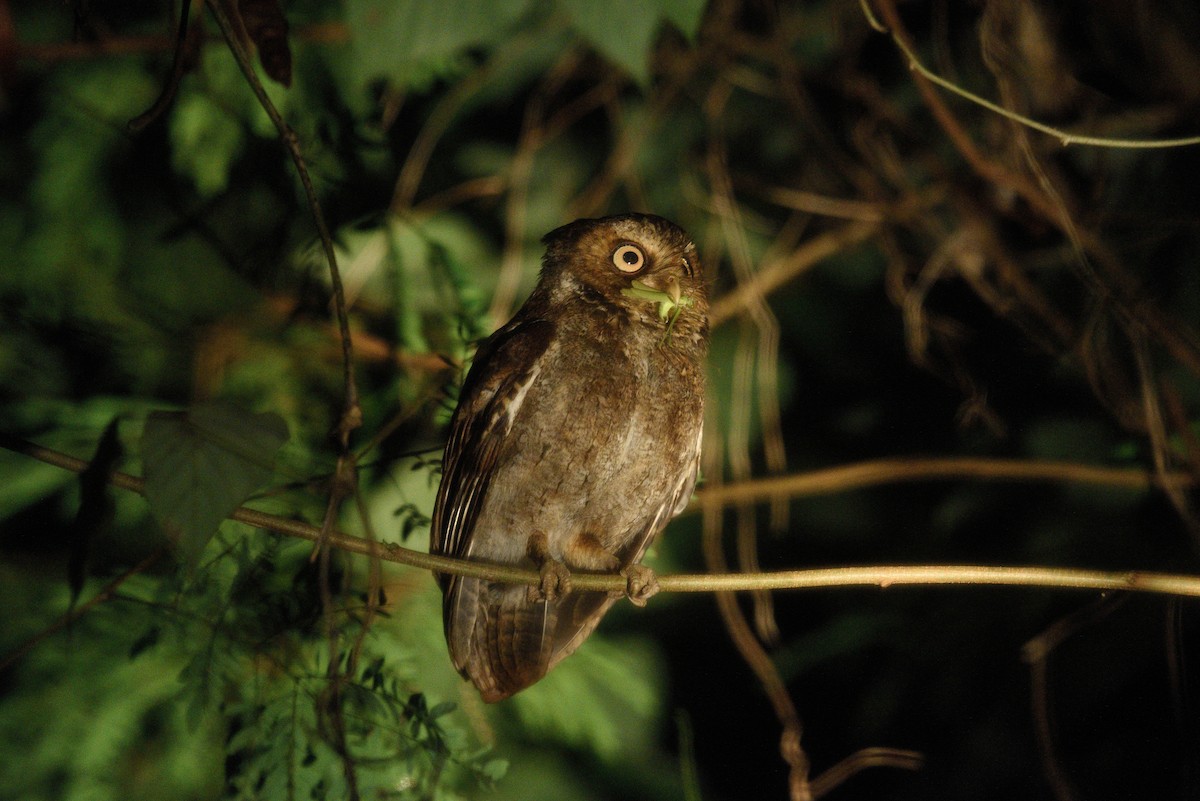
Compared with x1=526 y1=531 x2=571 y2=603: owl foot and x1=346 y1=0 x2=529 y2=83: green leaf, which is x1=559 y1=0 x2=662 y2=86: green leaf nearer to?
x1=346 y1=0 x2=529 y2=83: green leaf

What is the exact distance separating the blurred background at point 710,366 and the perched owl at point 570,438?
149 mm

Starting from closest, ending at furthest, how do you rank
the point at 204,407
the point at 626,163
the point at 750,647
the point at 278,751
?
the point at 204,407 → the point at 278,751 → the point at 750,647 → the point at 626,163

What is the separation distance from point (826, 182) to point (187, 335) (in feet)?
7.63

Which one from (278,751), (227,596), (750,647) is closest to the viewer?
(278,751)

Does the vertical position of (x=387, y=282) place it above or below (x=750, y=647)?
above

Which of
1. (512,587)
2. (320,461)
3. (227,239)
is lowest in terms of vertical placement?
(512,587)

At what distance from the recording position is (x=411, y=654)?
2.01 meters

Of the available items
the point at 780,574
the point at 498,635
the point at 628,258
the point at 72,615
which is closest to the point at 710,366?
the point at 628,258

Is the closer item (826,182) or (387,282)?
(387,282)

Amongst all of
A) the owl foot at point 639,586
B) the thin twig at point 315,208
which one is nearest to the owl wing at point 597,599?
the owl foot at point 639,586

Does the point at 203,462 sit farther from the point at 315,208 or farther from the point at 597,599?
the point at 597,599

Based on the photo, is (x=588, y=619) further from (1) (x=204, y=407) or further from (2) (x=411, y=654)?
(1) (x=204, y=407)

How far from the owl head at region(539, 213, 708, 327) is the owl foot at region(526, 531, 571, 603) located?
525mm

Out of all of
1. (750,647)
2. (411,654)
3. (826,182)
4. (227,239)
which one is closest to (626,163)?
(826,182)
